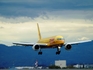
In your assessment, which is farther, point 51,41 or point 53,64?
point 53,64

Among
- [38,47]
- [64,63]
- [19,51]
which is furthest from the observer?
[19,51]

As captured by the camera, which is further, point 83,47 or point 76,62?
point 83,47

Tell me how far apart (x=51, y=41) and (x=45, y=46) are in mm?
1240

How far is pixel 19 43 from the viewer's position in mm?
34156

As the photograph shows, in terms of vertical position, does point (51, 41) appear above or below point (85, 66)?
above

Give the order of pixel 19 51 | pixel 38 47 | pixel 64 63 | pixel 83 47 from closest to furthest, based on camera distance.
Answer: pixel 38 47 → pixel 64 63 → pixel 19 51 → pixel 83 47

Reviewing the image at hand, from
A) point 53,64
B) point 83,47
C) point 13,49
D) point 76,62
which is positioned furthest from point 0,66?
point 83,47

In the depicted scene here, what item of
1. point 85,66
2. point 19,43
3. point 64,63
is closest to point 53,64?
point 64,63

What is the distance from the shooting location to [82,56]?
41781 millimetres

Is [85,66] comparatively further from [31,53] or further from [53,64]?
[31,53]

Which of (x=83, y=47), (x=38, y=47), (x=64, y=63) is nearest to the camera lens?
(x=38, y=47)

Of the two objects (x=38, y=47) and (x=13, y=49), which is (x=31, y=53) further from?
(x=38, y=47)

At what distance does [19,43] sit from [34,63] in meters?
→ 5.87

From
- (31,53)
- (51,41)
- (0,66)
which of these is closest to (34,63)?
(31,53)
